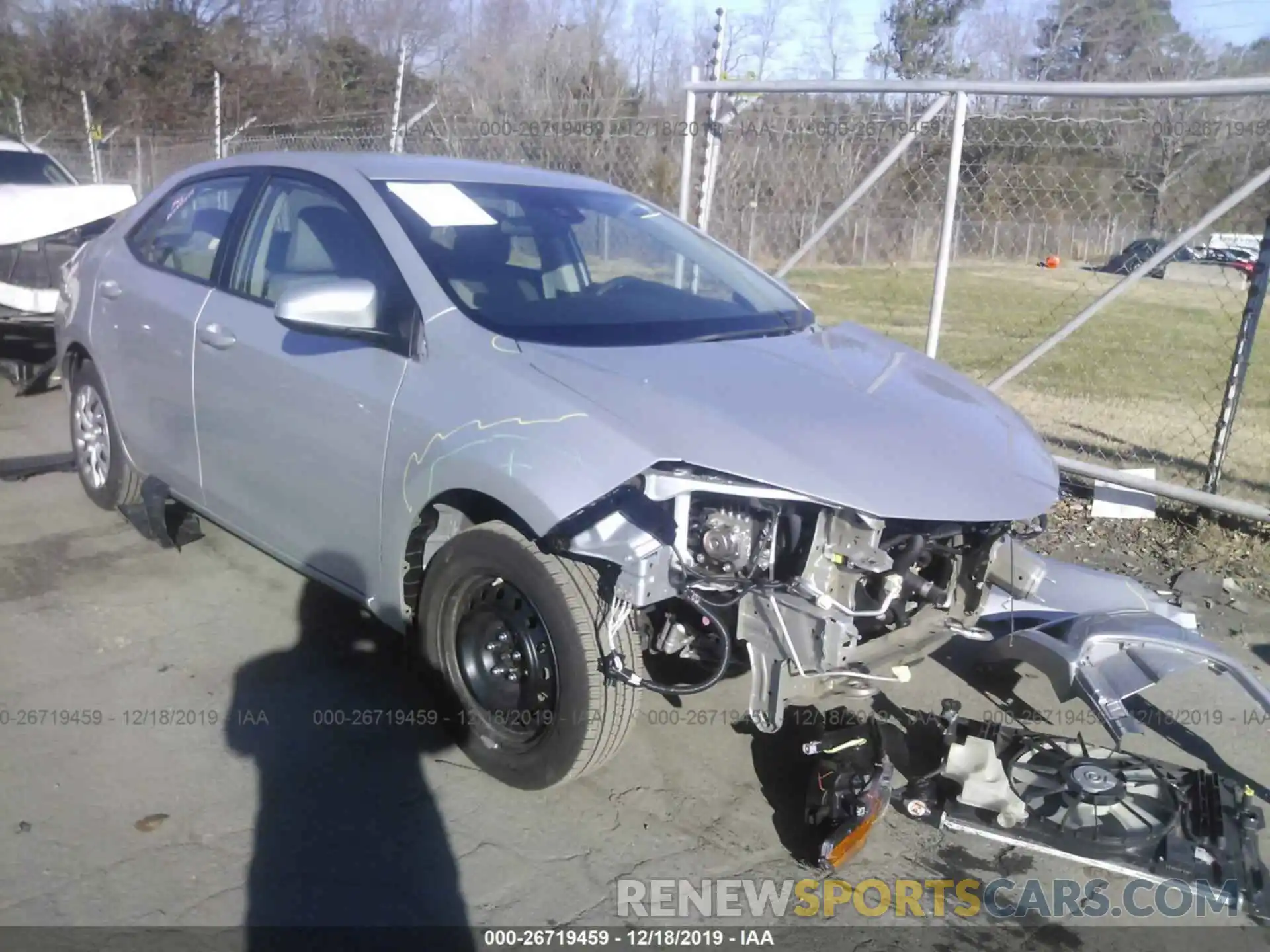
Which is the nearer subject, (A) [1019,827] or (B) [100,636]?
(A) [1019,827]

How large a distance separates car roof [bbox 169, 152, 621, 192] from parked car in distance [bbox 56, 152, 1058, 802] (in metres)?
0.02

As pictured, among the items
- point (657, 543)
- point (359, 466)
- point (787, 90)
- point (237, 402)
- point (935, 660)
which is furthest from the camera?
point (787, 90)

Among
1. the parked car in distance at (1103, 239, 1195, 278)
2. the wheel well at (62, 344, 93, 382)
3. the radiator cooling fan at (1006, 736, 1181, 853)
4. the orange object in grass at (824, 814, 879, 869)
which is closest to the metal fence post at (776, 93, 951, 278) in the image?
the parked car in distance at (1103, 239, 1195, 278)

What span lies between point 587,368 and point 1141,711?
254cm

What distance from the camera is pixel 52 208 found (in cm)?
784

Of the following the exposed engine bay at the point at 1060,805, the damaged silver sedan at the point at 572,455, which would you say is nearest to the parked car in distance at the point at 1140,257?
the damaged silver sedan at the point at 572,455

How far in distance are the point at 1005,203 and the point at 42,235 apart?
6468mm

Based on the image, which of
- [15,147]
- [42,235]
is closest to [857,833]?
[42,235]

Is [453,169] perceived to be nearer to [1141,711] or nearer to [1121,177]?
[1141,711]

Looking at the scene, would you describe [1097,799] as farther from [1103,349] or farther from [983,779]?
[1103,349]

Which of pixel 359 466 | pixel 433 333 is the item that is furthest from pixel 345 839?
pixel 433 333

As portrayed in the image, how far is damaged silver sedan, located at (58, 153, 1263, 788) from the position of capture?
3.01 m

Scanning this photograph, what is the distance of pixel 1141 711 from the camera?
419 centimetres

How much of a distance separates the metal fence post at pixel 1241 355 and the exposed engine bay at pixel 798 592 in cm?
254
